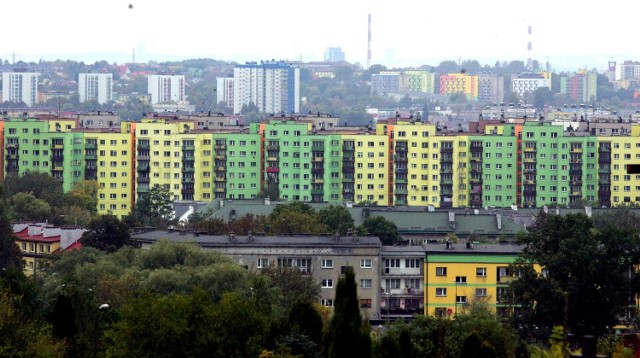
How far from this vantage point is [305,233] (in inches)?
2093

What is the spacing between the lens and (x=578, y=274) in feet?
135

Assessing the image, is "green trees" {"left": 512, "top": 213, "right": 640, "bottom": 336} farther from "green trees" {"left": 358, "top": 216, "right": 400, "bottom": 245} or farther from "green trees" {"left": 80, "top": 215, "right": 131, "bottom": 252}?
"green trees" {"left": 358, "top": 216, "right": 400, "bottom": 245}

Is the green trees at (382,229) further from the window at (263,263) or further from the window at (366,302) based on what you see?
the window at (263,263)

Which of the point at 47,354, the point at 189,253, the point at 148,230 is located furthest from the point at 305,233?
the point at 47,354

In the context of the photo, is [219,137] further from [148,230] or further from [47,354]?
[47,354]

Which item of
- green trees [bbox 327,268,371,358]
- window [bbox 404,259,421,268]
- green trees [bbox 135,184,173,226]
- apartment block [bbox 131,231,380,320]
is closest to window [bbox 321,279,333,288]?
apartment block [bbox 131,231,380,320]

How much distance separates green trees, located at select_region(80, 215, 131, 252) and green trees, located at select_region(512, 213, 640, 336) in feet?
42.2

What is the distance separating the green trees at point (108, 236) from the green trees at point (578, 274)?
12873 millimetres

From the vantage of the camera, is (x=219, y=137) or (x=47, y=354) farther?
(x=219, y=137)

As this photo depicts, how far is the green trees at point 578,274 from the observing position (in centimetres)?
4000

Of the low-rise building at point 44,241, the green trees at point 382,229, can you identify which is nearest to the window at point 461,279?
the green trees at point 382,229

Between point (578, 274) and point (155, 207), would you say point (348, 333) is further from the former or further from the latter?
point (155, 207)

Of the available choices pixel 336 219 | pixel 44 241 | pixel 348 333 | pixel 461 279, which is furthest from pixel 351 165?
pixel 348 333

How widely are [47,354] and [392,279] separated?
2104cm
